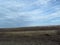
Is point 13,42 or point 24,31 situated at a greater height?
point 24,31

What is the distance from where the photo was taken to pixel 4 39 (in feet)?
6.60

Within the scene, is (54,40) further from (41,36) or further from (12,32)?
(12,32)

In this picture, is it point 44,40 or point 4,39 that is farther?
point 4,39

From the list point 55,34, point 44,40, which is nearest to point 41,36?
point 44,40

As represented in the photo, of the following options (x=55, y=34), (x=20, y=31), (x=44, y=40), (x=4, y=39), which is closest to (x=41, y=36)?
(x=44, y=40)

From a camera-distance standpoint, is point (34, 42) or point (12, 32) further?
point (12, 32)

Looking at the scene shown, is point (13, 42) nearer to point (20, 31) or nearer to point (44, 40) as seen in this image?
point (20, 31)

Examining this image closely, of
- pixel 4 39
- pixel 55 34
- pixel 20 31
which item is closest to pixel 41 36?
pixel 55 34

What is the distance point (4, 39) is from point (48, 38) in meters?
0.63

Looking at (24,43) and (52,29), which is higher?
(52,29)

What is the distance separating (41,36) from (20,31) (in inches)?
12.4

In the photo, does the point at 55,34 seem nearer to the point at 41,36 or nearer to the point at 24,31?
the point at 41,36

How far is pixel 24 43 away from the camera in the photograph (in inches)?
75.5

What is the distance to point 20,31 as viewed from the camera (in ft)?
6.52
